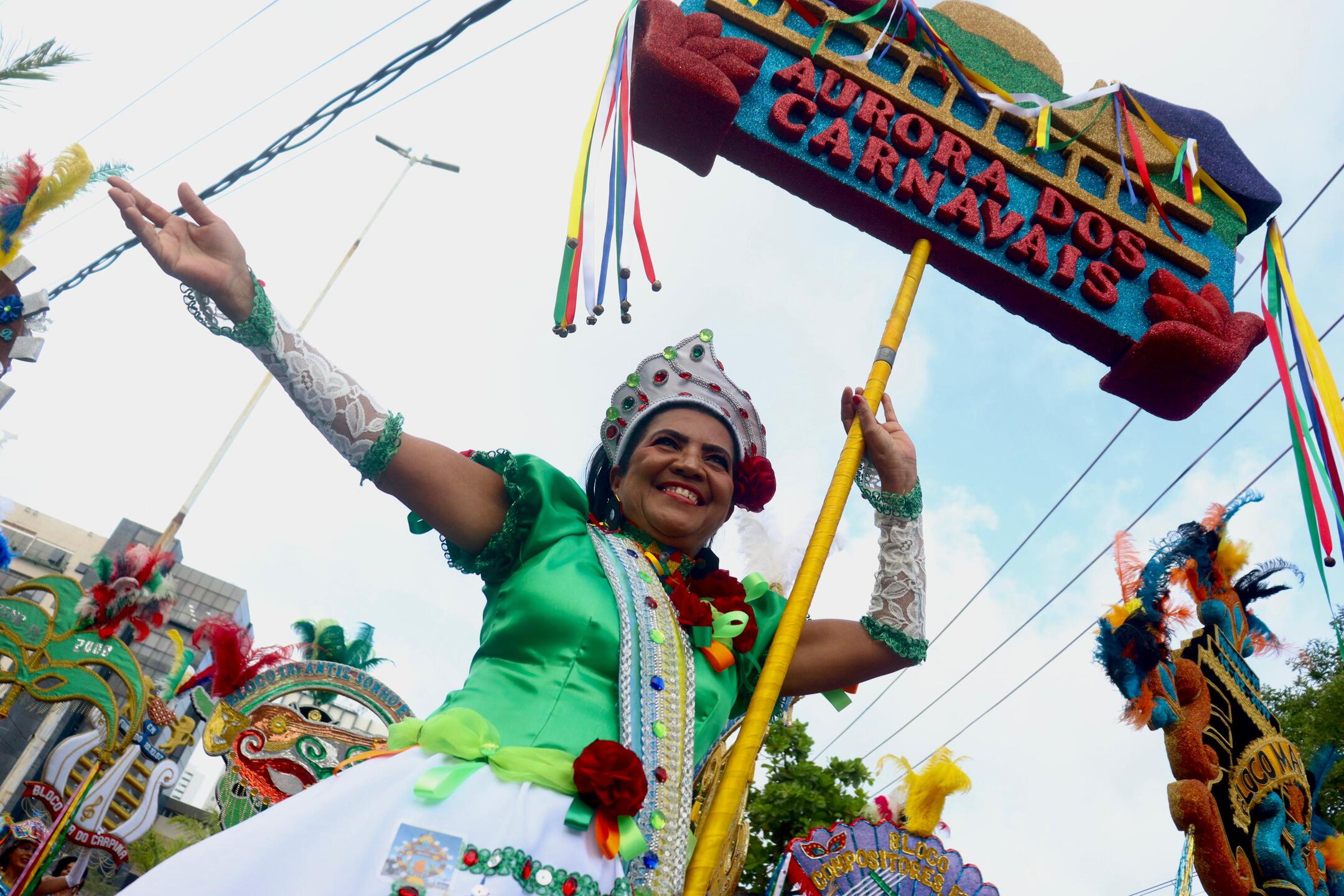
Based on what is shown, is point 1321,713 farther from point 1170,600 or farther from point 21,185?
point 21,185

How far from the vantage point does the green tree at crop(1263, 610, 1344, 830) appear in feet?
32.3

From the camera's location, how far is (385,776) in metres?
1.78

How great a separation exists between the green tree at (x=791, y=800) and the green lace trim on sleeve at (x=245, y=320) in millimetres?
8759

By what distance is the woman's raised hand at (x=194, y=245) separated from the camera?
201cm

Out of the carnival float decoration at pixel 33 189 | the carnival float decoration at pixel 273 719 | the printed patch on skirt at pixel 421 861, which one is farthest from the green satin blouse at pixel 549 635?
the carnival float decoration at pixel 33 189

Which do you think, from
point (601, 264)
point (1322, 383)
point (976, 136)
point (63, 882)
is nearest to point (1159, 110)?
point (976, 136)

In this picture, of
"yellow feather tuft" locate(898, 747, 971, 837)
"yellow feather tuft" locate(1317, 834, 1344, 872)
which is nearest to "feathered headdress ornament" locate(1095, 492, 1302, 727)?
"yellow feather tuft" locate(1317, 834, 1344, 872)

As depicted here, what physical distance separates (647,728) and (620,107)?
5.53 ft

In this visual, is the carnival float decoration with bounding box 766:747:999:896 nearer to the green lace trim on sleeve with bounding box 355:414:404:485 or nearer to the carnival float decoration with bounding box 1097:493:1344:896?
the carnival float decoration with bounding box 1097:493:1344:896

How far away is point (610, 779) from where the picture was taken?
1804 mm

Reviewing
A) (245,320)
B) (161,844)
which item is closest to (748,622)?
(245,320)

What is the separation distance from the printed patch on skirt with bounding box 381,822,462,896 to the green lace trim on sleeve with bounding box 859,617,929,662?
4.00 ft

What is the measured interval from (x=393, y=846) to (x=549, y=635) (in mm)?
549

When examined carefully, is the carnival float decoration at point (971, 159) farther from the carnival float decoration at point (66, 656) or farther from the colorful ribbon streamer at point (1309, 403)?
the carnival float decoration at point (66, 656)
